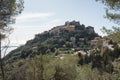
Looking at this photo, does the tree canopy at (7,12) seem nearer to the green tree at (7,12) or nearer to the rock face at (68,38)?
the green tree at (7,12)

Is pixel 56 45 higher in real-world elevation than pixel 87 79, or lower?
higher

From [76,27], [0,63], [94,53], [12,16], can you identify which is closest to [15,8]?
[12,16]

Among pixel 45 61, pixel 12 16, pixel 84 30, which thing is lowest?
pixel 45 61

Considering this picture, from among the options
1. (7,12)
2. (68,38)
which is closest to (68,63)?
(7,12)

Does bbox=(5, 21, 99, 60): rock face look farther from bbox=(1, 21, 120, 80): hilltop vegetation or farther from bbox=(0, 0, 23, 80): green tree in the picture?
bbox=(0, 0, 23, 80): green tree

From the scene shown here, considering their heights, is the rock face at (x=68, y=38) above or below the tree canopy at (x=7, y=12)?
above

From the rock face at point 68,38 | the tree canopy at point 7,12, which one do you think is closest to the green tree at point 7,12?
the tree canopy at point 7,12

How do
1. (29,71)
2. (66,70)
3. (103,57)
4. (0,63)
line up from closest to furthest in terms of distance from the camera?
(0,63) → (29,71) → (66,70) → (103,57)

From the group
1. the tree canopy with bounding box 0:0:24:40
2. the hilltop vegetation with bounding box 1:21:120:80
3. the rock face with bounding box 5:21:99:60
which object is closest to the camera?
the tree canopy with bounding box 0:0:24:40

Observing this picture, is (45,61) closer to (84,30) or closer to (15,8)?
(15,8)

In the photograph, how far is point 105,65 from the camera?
70000mm

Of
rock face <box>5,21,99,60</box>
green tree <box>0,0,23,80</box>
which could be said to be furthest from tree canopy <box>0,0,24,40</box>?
rock face <box>5,21,99,60</box>

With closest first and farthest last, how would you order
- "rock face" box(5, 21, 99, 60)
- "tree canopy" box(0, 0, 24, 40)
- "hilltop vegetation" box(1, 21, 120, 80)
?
"tree canopy" box(0, 0, 24, 40), "hilltop vegetation" box(1, 21, 120, 80), "rock face" box(5, 21, 99, 60)

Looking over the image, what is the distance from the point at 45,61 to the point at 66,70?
8192 mm
